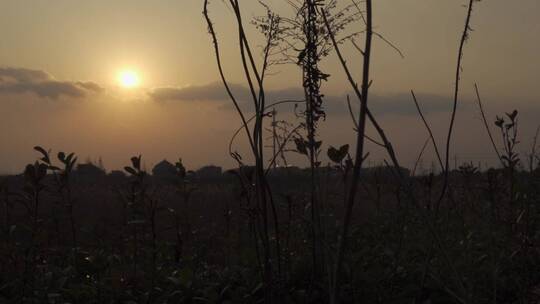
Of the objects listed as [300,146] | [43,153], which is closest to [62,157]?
[43,153]

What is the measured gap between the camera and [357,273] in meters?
4.03

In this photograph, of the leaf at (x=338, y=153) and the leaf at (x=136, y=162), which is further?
the leaf at (x=136, y=162)

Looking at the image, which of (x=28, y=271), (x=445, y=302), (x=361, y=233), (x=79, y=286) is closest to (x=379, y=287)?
(x=445, y=302)

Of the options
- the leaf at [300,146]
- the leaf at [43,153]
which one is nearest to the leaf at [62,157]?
the leaf at [43,153]

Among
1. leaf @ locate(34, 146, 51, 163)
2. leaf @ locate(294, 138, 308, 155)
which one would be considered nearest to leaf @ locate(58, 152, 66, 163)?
leaf @ locate(34, 146, 51, 163)

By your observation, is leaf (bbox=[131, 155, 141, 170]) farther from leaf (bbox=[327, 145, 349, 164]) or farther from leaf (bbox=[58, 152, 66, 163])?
leaf (bbox=[327, 145, 349, 164])

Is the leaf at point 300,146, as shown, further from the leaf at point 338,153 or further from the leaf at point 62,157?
the leaf at point 62,157

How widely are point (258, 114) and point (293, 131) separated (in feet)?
1.12

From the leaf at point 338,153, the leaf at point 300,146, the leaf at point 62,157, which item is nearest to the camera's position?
the leaf at point 300,146

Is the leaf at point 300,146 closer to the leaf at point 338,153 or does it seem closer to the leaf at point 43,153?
the leaf at point 338,153

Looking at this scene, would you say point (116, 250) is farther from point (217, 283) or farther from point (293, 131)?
point (293, 131)

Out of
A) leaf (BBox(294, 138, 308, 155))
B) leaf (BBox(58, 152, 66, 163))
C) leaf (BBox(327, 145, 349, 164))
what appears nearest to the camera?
leaf (BBox(294, 138, 308, 155))

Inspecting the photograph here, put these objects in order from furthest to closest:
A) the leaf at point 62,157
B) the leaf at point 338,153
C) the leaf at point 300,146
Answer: the leaf at point 62,157 < the leaf at point 338,153 < the leaf at point 300,146

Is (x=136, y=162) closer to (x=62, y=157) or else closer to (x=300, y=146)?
(x=62, y=157)
